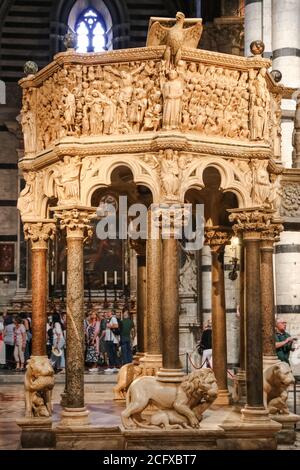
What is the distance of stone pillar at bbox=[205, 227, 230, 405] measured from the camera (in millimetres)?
11570

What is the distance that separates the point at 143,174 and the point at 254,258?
1.59 m

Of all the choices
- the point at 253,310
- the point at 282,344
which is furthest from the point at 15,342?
the point at 253,310

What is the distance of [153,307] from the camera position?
10750 mm

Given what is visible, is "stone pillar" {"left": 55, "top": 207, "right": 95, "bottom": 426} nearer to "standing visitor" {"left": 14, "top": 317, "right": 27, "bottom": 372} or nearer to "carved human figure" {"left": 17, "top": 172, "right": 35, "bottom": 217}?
"carved human figure" {"left": 17, "top": 172, "right": 35, "bottom": 217}

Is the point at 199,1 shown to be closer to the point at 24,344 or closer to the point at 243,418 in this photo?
the point at 24,344

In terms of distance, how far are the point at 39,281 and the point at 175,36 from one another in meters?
3.26

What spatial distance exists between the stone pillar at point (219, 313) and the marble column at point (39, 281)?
2.37 m

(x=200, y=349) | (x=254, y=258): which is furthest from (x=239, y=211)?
(x=200, y=349)

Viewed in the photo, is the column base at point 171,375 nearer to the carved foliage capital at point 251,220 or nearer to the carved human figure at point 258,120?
the carved foliage capital at point 251,220

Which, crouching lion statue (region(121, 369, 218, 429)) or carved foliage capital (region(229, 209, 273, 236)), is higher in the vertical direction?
carved foliage capital (region(229, 209, 273, 236))

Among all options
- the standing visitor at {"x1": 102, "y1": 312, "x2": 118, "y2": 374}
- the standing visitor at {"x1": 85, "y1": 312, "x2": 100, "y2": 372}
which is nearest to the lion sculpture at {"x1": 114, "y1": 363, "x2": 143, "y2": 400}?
the standing visitor at {"x1": 102, "y1": 312, "x2": 118, "y2": 374}

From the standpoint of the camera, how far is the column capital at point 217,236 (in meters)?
11.9

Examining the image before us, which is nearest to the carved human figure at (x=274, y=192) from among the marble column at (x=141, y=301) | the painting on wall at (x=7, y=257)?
the marble column at (x=141, y=301)

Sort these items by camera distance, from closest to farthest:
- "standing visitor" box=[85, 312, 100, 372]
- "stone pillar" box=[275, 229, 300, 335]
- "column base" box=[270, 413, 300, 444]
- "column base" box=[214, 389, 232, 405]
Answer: "column base" box=[270, 413, 300, 444], "column base" box=[214, 389, 232, 405], "stone pillar" box=[275, 229, 300, 335], "standing visitor" box=[85, 312, 100, 372]
